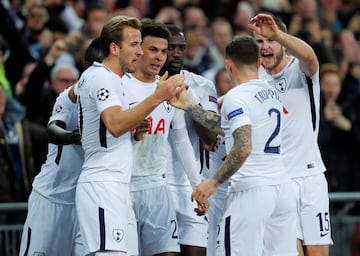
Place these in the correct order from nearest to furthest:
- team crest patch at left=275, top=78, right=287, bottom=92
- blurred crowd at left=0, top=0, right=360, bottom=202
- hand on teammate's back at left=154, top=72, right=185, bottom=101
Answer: hand on teammate's back at left=154, top=72, right=185, bottom=101 < team crest patch at left=275, top=78, right=287, bottom=92 < blurred crowd at left=0, top=0, right=360, bottom=202

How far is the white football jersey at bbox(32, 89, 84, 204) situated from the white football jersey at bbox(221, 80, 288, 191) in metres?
1.58

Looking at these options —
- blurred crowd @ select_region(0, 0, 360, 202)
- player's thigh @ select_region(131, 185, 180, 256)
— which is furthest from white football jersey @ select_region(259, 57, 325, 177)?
blurred crowd @ select_region(0, 0, 360, 202)

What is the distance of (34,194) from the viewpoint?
11.3 m

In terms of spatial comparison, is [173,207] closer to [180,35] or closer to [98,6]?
[180,35]

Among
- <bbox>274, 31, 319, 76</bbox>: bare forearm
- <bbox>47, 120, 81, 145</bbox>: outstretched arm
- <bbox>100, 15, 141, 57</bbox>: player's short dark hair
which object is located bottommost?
<bbox>47, 120, 81, 145</bbox>: outstretched arm

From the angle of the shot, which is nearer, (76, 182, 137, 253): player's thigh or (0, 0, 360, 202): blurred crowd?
(76, 182, 137, 253): player's thigh

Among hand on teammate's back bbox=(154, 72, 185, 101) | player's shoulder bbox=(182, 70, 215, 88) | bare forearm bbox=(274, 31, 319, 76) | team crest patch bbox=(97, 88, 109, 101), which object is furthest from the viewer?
player's shoulder bbox=(182, 70, 215, 88)

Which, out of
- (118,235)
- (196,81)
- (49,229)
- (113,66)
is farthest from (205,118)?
(49,229)

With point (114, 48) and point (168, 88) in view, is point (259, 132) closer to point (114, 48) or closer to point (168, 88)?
point (168, 88)

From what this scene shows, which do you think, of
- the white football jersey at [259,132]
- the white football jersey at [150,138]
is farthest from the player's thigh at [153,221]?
the white football jersey at [259,132]

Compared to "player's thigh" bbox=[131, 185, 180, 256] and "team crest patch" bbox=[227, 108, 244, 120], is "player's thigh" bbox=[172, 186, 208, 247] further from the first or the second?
"team crest patch" bbox=[227, 108, 244, 120]

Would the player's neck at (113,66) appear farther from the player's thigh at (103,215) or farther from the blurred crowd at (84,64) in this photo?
the blurred crowd at (84,64)

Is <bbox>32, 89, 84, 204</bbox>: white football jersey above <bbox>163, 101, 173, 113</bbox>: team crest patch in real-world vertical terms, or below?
below

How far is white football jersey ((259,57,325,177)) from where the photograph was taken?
11.2 m
